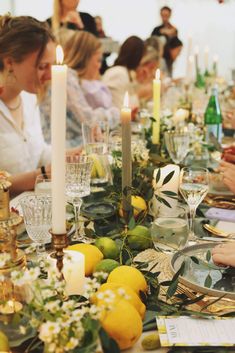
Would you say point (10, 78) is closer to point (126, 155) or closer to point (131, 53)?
point (126, 155)

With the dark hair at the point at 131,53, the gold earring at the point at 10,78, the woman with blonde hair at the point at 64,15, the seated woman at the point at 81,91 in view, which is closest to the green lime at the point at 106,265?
the gold earring at the point at 10,78

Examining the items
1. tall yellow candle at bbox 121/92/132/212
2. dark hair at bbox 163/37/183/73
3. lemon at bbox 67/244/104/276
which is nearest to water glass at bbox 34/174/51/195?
tall yellow candle at bbox 121/92/132/212

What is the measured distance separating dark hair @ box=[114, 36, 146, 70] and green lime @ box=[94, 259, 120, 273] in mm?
3118

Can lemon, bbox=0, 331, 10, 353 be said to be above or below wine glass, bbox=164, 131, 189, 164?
below

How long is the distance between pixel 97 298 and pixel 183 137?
115 centimetres

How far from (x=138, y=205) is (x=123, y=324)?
60 centimetres

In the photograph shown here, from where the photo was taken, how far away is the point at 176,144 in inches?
71.9

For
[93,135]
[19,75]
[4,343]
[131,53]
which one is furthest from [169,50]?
[4,343]

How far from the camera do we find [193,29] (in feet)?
26.6

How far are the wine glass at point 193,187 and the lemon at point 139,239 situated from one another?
14 centimetres

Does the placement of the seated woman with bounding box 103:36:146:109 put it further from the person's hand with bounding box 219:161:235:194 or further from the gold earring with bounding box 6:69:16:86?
the person's hand with bounding box 219:161:235:194

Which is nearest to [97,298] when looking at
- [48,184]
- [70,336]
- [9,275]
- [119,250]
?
[70,336]

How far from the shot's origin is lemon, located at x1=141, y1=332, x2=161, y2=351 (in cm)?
86

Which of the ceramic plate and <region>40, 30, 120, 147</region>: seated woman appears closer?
the ceramic plate
